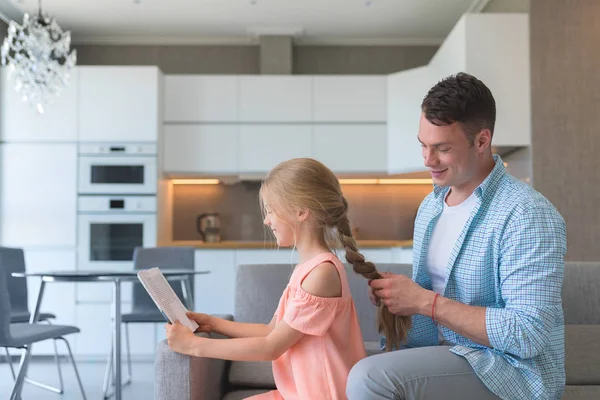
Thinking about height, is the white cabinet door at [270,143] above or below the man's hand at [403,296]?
above

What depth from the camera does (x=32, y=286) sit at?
5918 mm

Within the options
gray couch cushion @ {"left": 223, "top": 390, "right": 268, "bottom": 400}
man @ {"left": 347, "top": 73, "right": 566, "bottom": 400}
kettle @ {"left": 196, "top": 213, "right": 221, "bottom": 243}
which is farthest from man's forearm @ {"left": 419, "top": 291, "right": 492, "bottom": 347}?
kettle @ {"left": 196, "top": 213, "right": 221, "bottom": 243}

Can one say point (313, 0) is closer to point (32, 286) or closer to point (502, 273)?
point (32, 286)

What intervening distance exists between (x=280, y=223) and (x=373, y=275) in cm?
26

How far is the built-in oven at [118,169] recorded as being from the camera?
19.5 ft

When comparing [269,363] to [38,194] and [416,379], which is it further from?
[38,194]

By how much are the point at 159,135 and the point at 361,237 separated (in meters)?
2.11

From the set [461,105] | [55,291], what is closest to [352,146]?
[55,291]

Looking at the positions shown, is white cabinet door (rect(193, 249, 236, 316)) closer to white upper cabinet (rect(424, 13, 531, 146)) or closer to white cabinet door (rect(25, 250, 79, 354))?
white cabinet door (rect(25, 250, 79, 354))

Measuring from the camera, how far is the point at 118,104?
601 centimetres

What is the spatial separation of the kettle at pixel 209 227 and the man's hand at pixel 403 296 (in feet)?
15.8

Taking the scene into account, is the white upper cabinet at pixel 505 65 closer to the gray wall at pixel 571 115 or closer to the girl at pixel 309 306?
the gray wall at pixel 571 115

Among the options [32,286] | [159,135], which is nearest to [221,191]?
[159,135]

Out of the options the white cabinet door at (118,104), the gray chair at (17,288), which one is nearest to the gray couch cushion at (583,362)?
the gray chair at (17,288)
